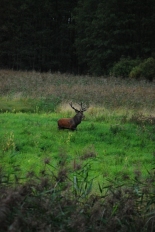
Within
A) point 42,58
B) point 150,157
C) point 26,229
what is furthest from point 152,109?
point 42,58

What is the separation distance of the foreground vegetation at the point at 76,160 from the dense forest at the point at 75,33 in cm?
1630

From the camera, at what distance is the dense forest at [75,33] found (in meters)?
42.1

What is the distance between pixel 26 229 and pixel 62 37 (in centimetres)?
4994

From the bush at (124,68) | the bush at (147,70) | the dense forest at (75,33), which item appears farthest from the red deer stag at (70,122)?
the dense forest at (75,33)

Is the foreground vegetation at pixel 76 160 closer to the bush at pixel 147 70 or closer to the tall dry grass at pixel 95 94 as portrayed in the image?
the tall dry grass at pixel 95 94

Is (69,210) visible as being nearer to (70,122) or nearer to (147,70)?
(70,122)

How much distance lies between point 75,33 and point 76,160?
45.2m

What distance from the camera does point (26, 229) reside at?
317 centimetres

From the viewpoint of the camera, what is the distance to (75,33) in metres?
53.6

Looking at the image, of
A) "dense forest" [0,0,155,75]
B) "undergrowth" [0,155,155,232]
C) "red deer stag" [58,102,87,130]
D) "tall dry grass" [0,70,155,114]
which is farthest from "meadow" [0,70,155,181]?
"dense forest" [0,0,155,75]

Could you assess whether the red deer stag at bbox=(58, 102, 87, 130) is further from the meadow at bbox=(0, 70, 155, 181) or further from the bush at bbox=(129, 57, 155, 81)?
the bush at bbox=(129, 57, 155, 81)

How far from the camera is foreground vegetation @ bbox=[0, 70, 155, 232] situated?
11.5 ft

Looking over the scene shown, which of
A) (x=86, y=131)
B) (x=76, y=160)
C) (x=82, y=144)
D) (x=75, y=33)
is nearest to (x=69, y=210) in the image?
(x=76, y=160)

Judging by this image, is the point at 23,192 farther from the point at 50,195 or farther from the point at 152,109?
the point at 152,109
